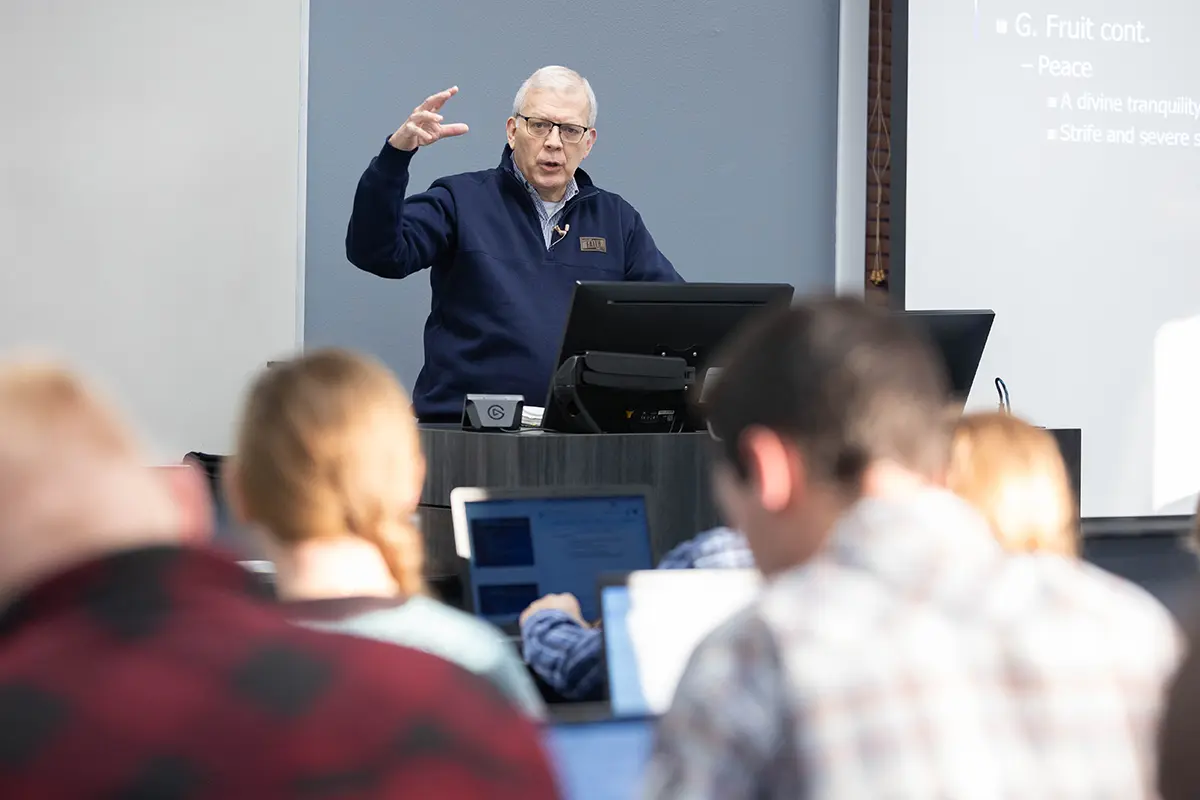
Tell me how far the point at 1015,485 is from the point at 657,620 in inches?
18.9

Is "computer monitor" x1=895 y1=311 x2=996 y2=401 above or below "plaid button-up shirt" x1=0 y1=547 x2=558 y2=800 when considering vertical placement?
above

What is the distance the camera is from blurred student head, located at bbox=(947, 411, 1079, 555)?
1.34 meters

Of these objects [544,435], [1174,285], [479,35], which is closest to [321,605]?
[544,435]

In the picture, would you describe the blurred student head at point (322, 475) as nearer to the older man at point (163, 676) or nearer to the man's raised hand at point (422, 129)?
the older man at point (163, 676)

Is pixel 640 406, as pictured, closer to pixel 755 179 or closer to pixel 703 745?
pixel 703 745

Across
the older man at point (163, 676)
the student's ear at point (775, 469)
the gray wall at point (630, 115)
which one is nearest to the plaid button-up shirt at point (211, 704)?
the older man at point (163, 676)

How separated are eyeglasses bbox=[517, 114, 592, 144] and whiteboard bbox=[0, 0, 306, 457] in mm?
838

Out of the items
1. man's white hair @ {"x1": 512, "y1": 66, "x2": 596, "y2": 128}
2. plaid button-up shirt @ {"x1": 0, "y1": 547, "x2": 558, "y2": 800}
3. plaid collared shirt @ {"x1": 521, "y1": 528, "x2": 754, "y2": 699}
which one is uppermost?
man's white hair @ {"x1": 512, "y1": 66, "x2": 596, "y2": 128}

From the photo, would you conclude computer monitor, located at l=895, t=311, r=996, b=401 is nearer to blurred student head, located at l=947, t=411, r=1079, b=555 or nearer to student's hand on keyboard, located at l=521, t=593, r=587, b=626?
student's hand on keyboard, located at l=521, t=593, r=587, b=626

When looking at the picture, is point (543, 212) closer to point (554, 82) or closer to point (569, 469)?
point (554, 82)

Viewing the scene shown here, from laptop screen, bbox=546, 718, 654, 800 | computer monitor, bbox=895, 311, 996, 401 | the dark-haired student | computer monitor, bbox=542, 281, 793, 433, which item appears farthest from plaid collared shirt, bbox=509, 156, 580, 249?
the dark-haired student

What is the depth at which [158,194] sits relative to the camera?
3.97 metres

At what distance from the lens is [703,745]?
93cm

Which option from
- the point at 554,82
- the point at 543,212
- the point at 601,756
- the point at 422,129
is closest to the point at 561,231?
the point at 543,212
